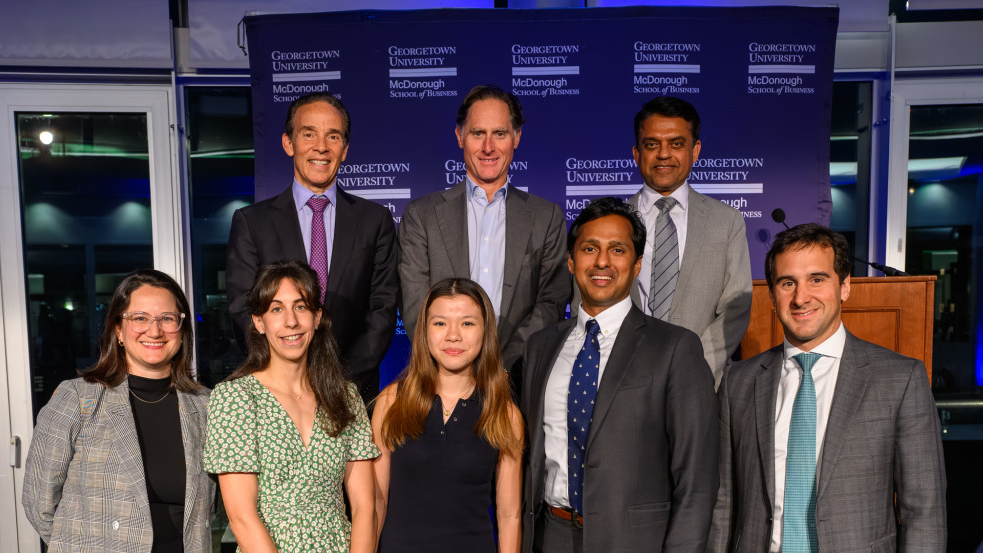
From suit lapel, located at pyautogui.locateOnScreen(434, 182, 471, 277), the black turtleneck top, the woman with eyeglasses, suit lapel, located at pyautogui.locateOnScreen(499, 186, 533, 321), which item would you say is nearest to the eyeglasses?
the woman with eyeglasses

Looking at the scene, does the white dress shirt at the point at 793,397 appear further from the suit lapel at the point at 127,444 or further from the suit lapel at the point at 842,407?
the suit lapel at the point at 127,444

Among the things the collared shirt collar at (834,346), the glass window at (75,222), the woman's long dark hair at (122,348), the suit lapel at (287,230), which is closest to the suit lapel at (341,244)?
the suit lapel at (287,230)

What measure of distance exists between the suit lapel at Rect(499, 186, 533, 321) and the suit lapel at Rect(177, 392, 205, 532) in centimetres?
127

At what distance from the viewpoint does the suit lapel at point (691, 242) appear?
118 inches

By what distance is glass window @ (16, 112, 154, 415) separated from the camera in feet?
15.4

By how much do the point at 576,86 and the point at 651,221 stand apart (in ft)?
4.92

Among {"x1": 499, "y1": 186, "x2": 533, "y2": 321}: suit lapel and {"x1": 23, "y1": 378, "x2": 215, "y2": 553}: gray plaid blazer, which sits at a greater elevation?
{"x1": 499, "y1": 186, "x2": 533, "y2": 321}: suit lapel

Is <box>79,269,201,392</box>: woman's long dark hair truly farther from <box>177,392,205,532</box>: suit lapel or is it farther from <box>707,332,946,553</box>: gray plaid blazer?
<box>707,332,946,553</box>: gray plaid blazer

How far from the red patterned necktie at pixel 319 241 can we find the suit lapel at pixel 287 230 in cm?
5

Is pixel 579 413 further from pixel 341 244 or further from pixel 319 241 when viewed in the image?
pixel 319 241

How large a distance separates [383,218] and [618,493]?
1720 millimetres

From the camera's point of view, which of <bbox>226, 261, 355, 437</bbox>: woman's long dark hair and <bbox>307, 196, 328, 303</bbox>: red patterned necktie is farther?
<bbox>307, 196, 328, 303</bbox>: red patterned necktie

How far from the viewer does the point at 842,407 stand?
211cm

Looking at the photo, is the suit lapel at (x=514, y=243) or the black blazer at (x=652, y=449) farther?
the suit lapel at (x=514, y=243)
